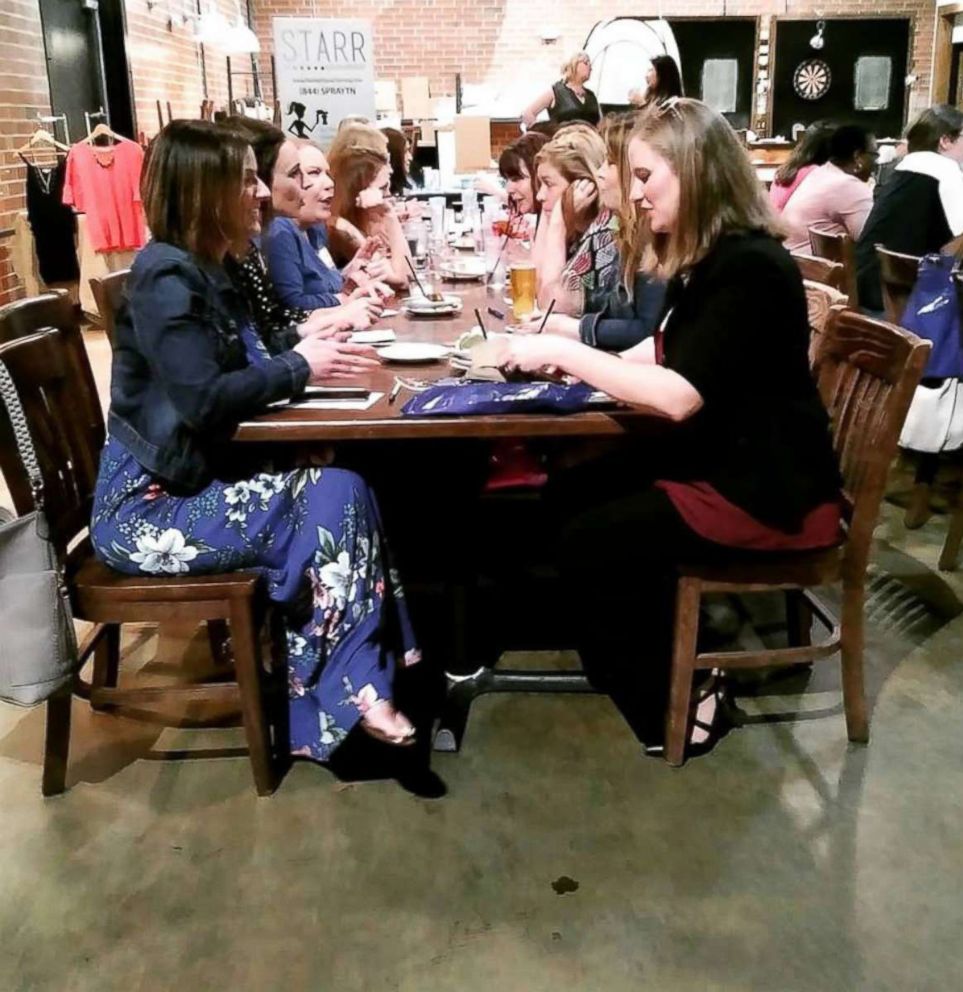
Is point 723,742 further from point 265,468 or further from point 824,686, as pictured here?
point 265,468

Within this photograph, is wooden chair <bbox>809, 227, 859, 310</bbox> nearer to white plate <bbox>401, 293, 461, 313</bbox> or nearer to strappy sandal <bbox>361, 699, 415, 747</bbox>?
white plate <bbox>401, 293, 461, 313</bbox>

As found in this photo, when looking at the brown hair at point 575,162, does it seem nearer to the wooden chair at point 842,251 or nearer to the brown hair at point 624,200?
the brown hair at point 624,200

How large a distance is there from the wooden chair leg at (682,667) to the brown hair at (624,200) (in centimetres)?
70

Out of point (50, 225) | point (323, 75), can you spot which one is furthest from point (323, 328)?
point (50, 225)

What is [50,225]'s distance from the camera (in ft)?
19.5

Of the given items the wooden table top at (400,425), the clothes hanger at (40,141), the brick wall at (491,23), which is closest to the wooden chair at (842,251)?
the wooden table top at (400,425)

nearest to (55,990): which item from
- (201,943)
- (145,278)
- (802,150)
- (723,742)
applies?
(201,943)

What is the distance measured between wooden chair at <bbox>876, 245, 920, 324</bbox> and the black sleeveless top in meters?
3.50

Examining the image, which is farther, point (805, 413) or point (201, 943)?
point (805, 413)

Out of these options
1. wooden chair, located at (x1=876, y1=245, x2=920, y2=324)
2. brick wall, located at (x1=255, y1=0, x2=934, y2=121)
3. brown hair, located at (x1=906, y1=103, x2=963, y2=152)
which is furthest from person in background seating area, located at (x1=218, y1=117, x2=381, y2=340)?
brick wall, located at (x1=255, y1=0, x2=934, y2=121)

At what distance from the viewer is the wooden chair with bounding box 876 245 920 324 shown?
122 inches

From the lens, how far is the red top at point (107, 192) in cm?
609

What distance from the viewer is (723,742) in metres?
2.19

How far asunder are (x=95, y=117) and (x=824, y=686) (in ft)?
21.5
